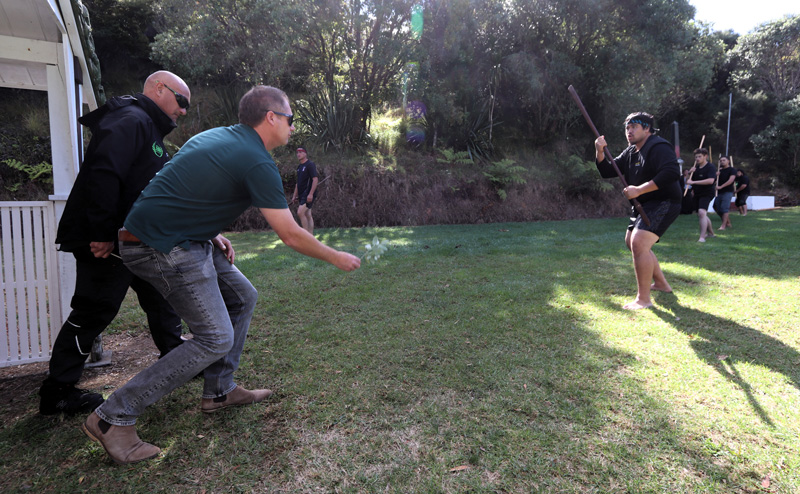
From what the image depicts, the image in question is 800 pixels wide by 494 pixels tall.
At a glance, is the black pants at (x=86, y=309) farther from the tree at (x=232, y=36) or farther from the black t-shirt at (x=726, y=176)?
the black t-shirt at (x=726, y=176)

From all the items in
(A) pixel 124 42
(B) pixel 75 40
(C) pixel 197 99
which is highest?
(A) pixel 124 42

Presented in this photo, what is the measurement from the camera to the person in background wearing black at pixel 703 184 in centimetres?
895

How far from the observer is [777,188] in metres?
23.9

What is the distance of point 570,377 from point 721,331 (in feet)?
6.57

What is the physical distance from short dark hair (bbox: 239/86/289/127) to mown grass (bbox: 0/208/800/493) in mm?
1906

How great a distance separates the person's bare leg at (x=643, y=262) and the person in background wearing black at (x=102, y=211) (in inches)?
185

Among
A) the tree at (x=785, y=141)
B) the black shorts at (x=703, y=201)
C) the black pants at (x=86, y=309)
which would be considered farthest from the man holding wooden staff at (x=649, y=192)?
the tree at (x=785, y=141)

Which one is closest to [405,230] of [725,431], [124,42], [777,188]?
[725,431]

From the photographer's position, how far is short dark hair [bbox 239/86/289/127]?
2.45 meters

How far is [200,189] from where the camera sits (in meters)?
2.28

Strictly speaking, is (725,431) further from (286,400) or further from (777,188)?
(777,188)

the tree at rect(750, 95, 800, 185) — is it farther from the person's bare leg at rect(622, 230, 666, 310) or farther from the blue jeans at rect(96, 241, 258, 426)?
the blue jeans at rect(96, 241, 258, 426)

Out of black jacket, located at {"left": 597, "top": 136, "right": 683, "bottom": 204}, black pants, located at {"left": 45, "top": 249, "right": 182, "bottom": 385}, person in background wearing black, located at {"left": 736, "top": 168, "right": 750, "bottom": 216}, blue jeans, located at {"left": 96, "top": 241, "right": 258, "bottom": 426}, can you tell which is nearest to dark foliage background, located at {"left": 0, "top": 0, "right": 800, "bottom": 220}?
person in background wearing black, located at {"left": 736, "top": 168, "right": 750, "bottom": 216}

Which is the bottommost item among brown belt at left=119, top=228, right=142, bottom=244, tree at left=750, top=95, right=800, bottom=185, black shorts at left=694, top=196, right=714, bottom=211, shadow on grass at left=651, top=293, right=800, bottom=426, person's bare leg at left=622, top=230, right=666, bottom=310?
shadow on grass at left=651, top=293, right=800, bottom=426
